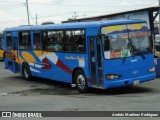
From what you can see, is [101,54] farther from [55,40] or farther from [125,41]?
[55,40]

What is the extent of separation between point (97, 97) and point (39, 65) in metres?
6.08

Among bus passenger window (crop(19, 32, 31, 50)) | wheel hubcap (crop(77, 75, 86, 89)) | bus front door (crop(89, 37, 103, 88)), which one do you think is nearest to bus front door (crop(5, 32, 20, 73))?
bus passenger window (crop(19, 32, 31, 50))

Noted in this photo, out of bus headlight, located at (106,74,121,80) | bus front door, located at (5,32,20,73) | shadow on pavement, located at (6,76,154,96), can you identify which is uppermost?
bus front door, located at (5,32,20,73)

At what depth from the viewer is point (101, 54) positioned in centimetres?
1487

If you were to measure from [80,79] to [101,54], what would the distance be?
1894 mm

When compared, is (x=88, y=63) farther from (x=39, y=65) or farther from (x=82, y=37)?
(x=39, y=65)

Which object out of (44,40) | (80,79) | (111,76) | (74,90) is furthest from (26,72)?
(111,76)

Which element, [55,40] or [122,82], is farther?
[55,40]

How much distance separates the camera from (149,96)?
13961 mm

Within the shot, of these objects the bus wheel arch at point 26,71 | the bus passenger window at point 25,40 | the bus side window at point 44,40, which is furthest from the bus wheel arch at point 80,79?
the bus wheel arch at point 26,71

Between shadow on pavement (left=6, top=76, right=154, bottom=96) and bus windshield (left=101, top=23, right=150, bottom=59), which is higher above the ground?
bus windshield (left=101, top=23, right=150, bottom=59)

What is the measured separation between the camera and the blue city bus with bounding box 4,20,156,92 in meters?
14.9

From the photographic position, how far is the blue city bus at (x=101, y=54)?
1488 centimetres

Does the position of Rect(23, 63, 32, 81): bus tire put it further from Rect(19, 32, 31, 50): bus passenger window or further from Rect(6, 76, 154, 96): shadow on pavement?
Rect(6, 76, 154, 96): shadow on pavement
